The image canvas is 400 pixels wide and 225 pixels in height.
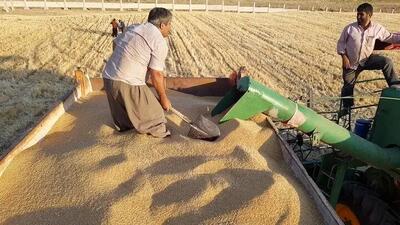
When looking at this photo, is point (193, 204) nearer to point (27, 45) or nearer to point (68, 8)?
point (27, 45)

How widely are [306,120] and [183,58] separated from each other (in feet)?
29.3

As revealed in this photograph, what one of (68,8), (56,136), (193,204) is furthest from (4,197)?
(68,8)

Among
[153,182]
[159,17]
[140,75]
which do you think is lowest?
[153,182]

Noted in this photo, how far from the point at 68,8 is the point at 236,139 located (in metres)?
30.2

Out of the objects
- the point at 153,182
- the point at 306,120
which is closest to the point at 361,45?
the point at 306,120

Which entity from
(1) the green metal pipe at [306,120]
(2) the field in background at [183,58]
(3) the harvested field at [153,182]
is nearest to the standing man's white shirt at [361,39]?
(2) the field in background at [183,58]

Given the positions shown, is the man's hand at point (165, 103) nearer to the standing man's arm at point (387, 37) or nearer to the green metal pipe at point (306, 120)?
the green metal pipe at point (306, 120)

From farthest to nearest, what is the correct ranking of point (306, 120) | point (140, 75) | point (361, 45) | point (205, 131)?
point (361, 45) → point (140, 75) → point (205, 131) → point (306, 120)

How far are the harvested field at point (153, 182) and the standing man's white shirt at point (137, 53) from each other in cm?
52

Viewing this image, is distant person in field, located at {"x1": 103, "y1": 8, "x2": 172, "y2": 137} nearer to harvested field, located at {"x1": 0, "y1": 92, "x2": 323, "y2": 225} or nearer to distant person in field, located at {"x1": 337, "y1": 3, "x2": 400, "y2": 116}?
harvested field, located at {"x1": 0, "y1": 92, "x2": 323, "y2": 225}

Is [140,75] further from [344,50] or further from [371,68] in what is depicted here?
[371,68]

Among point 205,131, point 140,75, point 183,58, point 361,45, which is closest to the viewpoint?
point 205,131

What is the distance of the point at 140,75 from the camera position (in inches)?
153

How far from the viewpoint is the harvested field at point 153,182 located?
2699 mm
